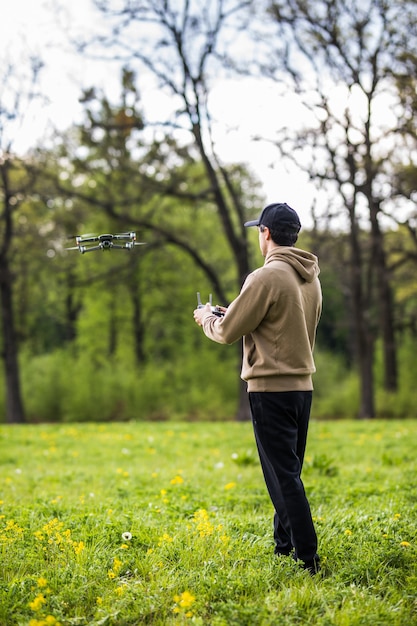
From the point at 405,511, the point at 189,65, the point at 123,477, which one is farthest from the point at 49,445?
the point at 189,65

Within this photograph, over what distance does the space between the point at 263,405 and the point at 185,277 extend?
24.8 metres

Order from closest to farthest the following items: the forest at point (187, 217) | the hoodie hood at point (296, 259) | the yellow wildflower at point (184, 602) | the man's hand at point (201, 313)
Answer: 1. the yellow wildflower at point (184, 602)
2. the hoodie hood at point (296, 259)
3. the man's hand at point (201, 313)
4. the forest at point (187, 217)

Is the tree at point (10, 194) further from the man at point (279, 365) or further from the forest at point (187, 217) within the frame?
the man at point (279, 365)

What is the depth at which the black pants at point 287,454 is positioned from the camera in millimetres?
3807

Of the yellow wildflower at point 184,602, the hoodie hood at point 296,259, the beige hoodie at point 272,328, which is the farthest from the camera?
the hoodie hood at point 296,259

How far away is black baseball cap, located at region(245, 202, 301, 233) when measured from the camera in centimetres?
396

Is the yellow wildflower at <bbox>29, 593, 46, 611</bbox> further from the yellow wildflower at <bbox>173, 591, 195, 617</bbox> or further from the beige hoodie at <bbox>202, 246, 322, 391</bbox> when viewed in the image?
the beige hoodie at <bbox>202, 246, 322, 391</bbox>

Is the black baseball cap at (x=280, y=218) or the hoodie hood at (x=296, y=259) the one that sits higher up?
the black baseball cap at (x=280, y=218)

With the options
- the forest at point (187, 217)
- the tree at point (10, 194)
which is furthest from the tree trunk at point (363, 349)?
the tree at point (10, 194)

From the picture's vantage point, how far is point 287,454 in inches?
151

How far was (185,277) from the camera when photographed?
2845 centimetres

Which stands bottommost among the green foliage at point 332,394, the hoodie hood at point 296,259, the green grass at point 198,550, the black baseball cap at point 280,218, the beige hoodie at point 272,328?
the green foliage at point 332,394

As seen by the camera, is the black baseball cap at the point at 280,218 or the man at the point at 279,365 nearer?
the man at the point at 279,365

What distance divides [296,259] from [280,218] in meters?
0.27
